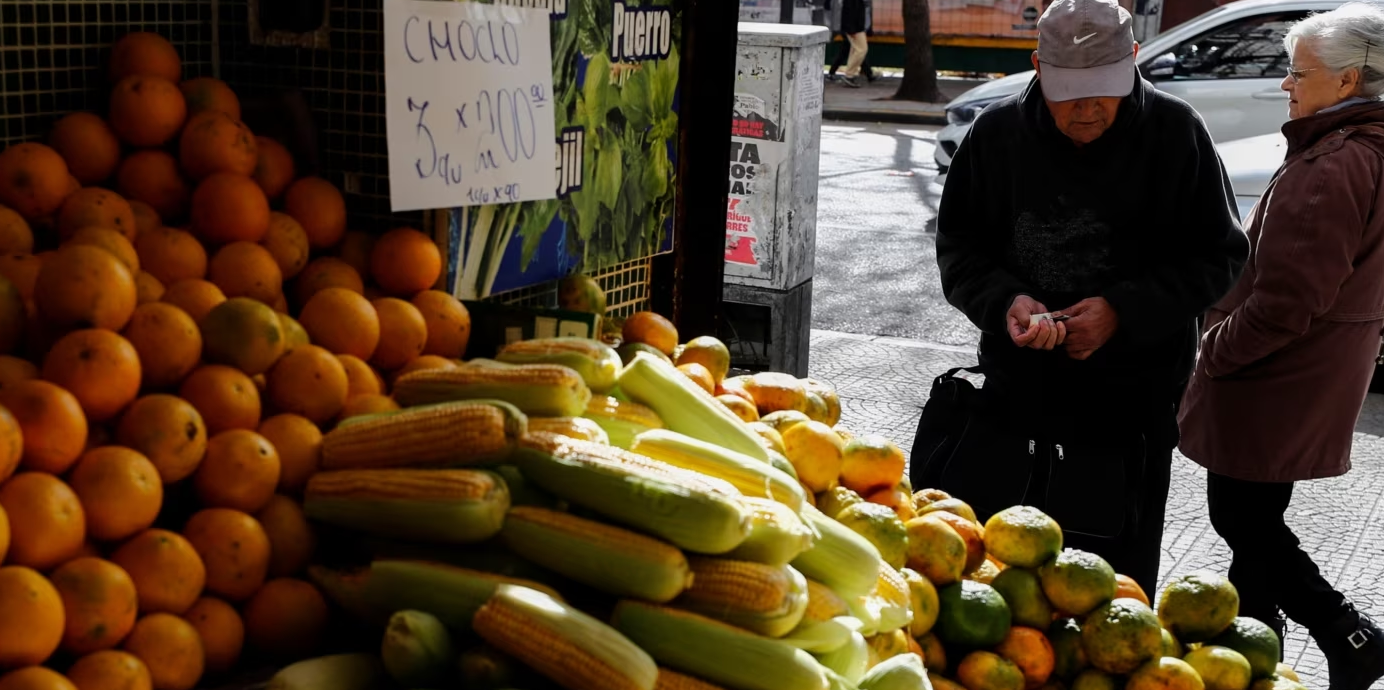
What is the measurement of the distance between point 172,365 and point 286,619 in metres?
0.41

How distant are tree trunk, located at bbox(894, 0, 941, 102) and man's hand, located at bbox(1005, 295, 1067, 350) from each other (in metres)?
18.0

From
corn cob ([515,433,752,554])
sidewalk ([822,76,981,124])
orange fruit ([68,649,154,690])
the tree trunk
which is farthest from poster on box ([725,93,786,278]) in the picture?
the tree trunk

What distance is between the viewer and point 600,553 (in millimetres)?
1861

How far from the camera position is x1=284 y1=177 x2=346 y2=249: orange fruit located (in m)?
2.47

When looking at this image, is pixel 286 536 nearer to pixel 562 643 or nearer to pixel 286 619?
pixel 286 619

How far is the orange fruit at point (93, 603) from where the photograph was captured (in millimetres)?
1694

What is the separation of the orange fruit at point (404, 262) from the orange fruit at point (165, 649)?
2.82 feet

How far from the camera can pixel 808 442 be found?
2572 mm

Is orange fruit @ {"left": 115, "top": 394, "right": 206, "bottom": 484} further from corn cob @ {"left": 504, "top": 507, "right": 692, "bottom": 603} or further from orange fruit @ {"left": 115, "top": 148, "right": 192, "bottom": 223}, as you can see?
orange fruit @ {"left": 115, "top": 148, "right": 192, "bottom": 223}

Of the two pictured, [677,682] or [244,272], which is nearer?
[677,682]

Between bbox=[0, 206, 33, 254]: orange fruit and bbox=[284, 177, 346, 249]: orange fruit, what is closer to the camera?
bbox=[0, 206, 33, 254]: orange fruit

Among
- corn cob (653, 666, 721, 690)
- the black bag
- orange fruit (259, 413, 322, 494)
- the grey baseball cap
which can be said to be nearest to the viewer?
corn cob (653, 666, 721, 690)

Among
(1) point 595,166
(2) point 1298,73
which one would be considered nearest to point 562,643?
(1) point 595,166

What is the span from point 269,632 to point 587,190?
137 centimetres
